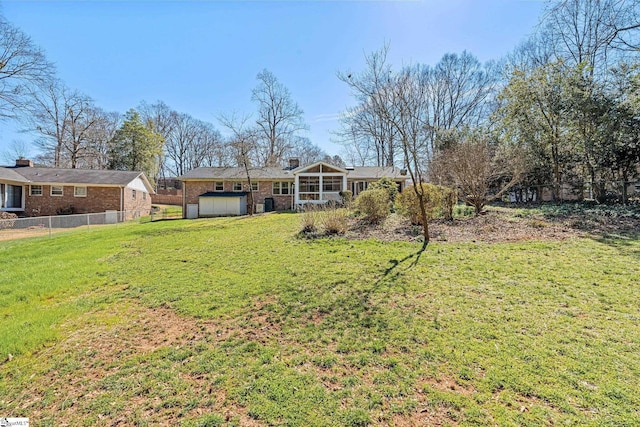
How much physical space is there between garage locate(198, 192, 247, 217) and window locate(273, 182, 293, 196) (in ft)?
10.0

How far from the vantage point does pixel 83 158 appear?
3381cm

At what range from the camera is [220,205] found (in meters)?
21.5

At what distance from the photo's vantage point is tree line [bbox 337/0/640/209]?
27.2 ft

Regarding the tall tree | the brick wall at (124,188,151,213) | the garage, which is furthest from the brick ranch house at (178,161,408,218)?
the tall tree

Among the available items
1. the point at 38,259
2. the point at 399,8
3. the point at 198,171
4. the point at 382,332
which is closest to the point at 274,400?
the point at 382,332

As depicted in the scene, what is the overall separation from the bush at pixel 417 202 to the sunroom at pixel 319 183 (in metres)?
11.0

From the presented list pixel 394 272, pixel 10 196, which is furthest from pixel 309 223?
pixel 10 196

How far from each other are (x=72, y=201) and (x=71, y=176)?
2.17 metres

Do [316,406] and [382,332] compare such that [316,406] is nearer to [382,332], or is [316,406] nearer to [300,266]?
[382,332]

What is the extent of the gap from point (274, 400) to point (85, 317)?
12.7 ft

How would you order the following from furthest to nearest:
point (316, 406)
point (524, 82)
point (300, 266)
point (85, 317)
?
point (524, 82), point (300, 266), point (85, 317), point (316, 406)

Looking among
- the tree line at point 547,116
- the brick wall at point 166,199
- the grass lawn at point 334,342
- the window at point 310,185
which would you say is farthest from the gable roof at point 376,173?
the brick wall at point 166,199

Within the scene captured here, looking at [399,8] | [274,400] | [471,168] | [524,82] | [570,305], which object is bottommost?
[274,400]

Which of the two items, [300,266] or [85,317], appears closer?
[85,317]
